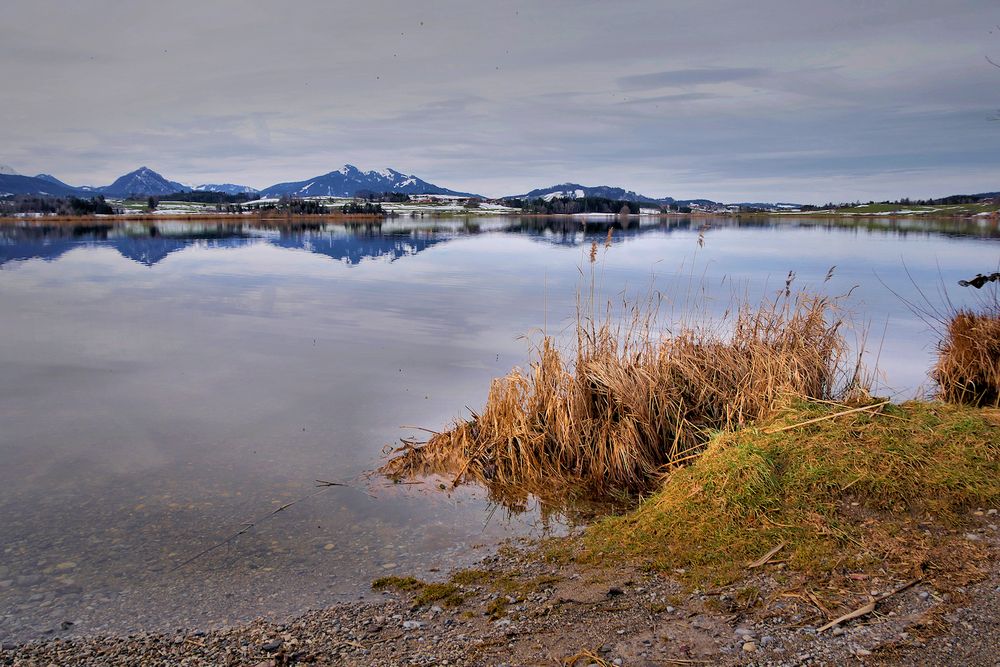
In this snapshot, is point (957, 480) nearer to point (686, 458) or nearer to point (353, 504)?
point (686, 458)

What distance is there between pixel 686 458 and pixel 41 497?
624cm

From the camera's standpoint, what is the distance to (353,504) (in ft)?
20.9

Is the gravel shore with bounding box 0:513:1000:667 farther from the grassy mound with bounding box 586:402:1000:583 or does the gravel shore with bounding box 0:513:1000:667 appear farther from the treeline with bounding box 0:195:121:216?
the treeline with bounding box 0:195:121:216

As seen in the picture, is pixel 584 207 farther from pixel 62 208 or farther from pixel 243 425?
pixel 243 425

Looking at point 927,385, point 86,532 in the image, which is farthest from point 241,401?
point 927,385

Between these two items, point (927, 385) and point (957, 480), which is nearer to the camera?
point (957, 480)

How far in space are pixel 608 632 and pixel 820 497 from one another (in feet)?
7.78

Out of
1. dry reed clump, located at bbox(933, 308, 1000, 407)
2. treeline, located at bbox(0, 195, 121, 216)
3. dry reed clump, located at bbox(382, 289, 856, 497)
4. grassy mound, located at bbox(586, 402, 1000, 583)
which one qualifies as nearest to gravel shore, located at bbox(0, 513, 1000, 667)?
grassy mound, located at bbox(586, 402, 1000, 583)

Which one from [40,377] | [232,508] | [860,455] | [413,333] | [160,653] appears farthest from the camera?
[413,333]

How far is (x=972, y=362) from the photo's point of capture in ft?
30.6

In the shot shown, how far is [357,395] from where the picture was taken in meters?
10.1

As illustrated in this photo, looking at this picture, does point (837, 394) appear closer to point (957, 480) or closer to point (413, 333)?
point (957, 480)

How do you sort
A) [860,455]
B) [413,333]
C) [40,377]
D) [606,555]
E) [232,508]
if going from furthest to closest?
[413,333], [40,377], [232,508], [860,455], [606,555]

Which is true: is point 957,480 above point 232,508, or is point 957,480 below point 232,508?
above
